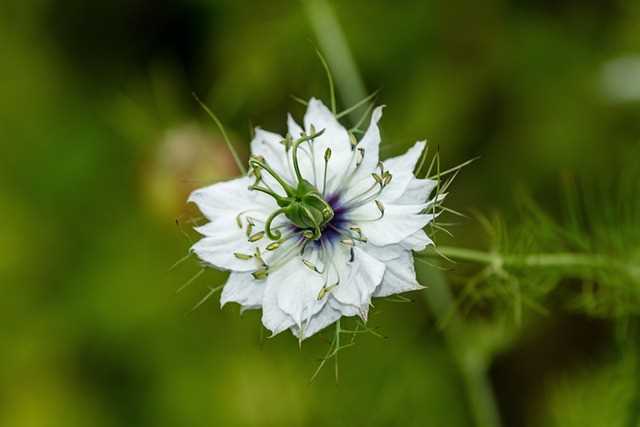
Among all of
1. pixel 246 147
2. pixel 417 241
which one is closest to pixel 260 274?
pixel 417 241

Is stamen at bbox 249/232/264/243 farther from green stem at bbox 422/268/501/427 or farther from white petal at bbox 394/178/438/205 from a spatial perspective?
green stem at bbox 422/268/501/427

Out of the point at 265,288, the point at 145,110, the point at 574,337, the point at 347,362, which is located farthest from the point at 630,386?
the point at 145,110

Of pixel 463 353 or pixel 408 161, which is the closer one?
pixel 408 161

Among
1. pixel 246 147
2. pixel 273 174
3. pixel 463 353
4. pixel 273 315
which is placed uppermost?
Answer: pixel 246 147

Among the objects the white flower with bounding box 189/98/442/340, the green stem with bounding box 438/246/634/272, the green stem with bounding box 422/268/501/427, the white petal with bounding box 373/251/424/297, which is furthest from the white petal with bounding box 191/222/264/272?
the green stem with bounding box 422/268/501/427

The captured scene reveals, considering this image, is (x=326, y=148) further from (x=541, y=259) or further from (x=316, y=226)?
(x=541, y=259)

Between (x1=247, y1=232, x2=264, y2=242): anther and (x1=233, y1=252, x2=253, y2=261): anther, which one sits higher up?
(x1=247, y1=232, x2=264, y2=242): anther

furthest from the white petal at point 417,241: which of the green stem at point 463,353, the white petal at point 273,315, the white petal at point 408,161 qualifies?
the green stem at point 463,353
